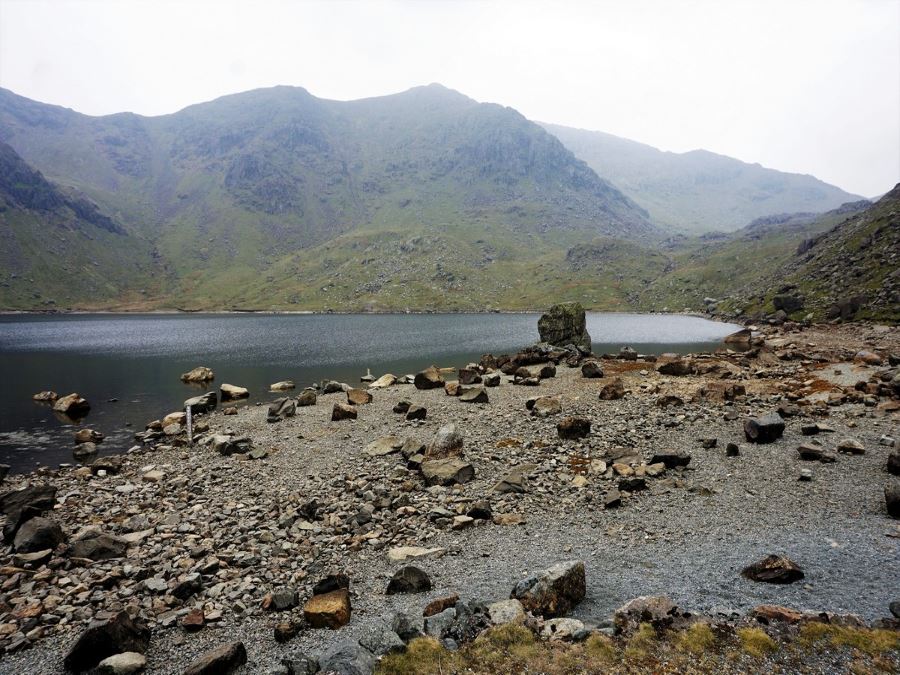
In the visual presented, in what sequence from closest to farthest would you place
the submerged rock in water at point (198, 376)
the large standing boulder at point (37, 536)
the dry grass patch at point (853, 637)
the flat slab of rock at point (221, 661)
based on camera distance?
1. the dry grass patch at point (853, 637)
2. the flat slab of rock at point (221, 661)
3. the large standing boulder at point (37, 536)
4. the submerged rock in water at point (198, 376)

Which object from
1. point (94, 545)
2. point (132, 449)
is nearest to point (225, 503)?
point (94, 545)

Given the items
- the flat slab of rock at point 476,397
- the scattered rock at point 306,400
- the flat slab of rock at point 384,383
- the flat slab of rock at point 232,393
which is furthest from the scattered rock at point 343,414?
the flat slab of rock at point 232,393

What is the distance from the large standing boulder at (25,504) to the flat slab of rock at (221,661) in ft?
47.1

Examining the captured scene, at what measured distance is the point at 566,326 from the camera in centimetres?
7194

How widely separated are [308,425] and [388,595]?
2437 centimetres

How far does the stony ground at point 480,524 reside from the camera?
1272 centimetres

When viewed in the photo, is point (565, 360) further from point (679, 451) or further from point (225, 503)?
point (225, 503)

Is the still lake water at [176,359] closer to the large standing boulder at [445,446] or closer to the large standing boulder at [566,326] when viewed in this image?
the large standing boulder at [566,326]

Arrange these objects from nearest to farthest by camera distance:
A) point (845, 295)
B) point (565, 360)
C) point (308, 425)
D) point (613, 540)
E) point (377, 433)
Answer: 1. point (613, 540)
2. point (377, 433)
3. point (308, 425)
4. point (565, 360)
5. point (845, 295)

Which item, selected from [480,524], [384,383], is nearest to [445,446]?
[480,524]

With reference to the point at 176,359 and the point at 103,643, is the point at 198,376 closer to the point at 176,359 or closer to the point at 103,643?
the point at 176,359

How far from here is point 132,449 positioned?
110ft

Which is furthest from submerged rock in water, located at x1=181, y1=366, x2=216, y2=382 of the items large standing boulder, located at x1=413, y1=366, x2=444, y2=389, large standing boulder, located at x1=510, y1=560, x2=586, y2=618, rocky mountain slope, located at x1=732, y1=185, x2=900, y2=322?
rocky mountain slope, located at x1=732, y1=185, x2=900, y2=322

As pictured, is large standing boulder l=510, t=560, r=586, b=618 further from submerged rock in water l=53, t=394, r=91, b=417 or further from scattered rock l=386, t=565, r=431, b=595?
submerged rock in water l=53, t=394, r=91, b=417
